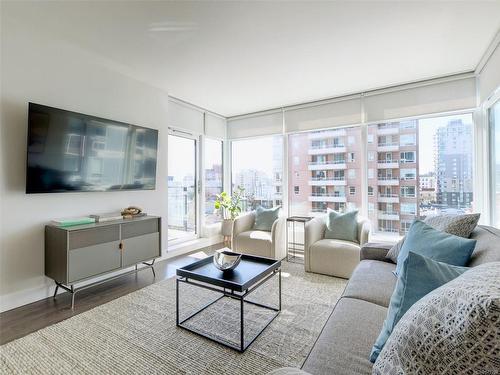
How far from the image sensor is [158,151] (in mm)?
3758

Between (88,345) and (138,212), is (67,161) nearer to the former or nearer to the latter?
(138,212)

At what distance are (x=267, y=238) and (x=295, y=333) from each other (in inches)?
65.2

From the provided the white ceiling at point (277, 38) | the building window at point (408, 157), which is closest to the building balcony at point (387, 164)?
the building window at point (408, 157)

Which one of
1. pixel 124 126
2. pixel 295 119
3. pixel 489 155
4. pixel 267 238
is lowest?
pixel 267 238

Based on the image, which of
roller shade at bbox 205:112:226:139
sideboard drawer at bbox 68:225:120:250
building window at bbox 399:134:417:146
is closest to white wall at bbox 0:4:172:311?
sideboard drawer at bbox 68:225:120:250

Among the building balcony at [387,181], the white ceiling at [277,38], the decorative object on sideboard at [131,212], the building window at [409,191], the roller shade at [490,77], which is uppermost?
the white ceiling at [277,38]

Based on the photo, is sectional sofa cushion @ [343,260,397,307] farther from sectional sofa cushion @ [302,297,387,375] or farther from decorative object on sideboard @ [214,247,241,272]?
decorative object on sideboard @ [214,247,241,272]

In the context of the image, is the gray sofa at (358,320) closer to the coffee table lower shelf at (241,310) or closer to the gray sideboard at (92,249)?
the coffee table lower shelf at (241,310)

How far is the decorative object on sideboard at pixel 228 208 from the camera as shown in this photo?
4.64 metres

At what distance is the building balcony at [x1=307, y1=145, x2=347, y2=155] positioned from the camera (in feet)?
13.8

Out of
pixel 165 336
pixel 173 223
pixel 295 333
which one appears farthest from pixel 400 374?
pixel 173 223

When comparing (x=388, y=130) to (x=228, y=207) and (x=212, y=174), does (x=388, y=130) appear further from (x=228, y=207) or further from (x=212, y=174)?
(x=212, y=174)

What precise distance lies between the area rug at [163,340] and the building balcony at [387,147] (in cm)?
244

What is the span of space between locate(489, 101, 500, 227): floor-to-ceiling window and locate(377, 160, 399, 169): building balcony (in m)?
1.04
